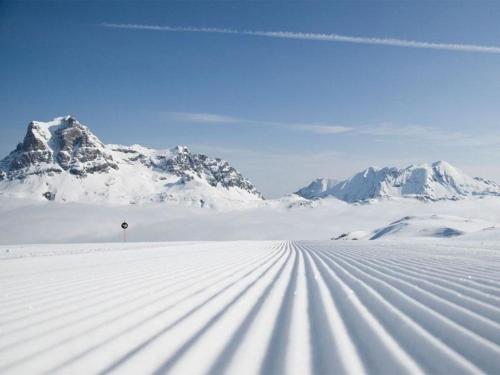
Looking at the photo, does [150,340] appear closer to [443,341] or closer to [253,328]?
[253,328]

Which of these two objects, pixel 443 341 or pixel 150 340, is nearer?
pixel 443 341

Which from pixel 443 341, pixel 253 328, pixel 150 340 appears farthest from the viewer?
pixel 253 328

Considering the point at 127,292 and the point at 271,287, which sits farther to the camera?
the point at 271,287

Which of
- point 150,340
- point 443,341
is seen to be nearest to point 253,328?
point 150,340

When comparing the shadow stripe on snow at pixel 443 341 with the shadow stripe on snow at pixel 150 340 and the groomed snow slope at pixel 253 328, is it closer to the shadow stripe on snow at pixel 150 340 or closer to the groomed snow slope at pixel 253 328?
the groomed snow slope at pixel 253 328

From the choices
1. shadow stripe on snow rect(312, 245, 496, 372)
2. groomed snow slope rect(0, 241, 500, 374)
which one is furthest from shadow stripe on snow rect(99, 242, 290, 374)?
shadow stripe on snow rect(312, 245, 496, 372)

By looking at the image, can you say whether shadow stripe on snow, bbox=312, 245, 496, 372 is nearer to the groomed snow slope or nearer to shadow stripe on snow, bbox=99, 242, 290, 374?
the groomed snow slope

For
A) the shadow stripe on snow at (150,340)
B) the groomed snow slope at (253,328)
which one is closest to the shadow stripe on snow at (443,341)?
the groomed snow slope at (253,328)

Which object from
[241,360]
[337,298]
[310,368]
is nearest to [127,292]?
[337,298]

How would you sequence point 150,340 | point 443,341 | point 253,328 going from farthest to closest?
Result: 1. point 253,328
2. point 150,340
3. point 443,341

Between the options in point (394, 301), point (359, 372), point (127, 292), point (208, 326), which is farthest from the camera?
point (127, 292)

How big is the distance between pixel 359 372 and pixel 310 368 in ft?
1.12

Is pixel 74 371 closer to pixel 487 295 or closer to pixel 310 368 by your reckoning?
pixel 310 368

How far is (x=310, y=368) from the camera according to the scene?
2.98 metres
